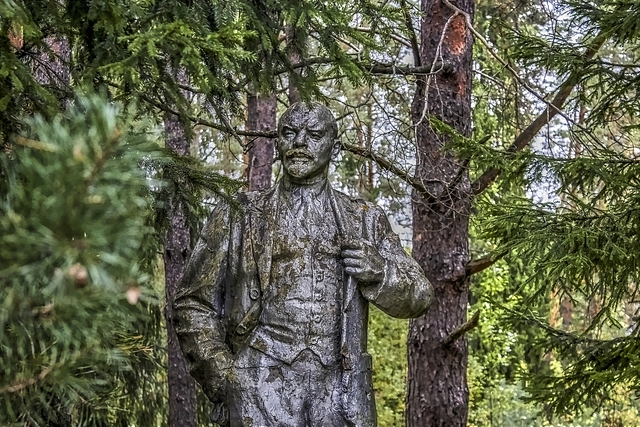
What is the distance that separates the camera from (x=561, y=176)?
5.46 metres

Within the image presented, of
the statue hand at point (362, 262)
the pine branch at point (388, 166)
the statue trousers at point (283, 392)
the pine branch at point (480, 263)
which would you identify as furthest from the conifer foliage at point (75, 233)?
the pine branch at point (480, 263)

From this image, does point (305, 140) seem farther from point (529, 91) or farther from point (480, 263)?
point (480, 263)

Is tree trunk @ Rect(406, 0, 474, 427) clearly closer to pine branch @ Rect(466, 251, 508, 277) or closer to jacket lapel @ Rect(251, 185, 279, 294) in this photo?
pine branch @ Rect(466, 251, 508, 277)

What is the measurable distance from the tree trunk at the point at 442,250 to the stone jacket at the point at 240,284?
245cm

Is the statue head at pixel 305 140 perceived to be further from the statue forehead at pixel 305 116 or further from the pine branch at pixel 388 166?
→ the pine branch at pixel 388 166

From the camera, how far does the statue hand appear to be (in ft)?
11.3

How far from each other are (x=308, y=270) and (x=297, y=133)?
59 centimetres

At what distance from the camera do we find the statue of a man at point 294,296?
338cm

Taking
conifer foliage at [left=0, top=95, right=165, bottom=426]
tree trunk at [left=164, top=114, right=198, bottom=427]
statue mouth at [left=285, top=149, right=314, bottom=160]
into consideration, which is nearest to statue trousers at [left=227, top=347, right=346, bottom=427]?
statue mouth at [left=285, top=149, right=314, bottom=160]

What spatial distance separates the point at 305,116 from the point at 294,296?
774 millimetres

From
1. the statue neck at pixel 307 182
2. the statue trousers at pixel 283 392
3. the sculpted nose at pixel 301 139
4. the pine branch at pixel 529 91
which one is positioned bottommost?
the statue trousers at pixel 283 392

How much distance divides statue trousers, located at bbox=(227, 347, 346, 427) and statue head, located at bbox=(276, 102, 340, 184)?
0.77 metres

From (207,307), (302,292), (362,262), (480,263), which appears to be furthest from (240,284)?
(480,263)

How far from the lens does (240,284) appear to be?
139 inches
